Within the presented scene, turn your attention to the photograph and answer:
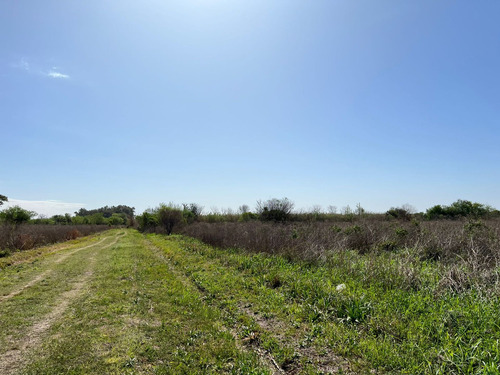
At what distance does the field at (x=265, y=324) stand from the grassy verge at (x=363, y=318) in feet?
0.08

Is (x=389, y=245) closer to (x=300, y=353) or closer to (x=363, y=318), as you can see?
(x=363, y=318)

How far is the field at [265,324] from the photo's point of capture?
390 centimetres

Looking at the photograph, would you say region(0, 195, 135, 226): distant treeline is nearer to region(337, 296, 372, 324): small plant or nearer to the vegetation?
the vegetation

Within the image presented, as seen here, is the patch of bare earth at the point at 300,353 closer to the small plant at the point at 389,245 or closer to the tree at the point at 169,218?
the small plant at the point at 389,245

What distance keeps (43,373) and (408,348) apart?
5707 millimetres

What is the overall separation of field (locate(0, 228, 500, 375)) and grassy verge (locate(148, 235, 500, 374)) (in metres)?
0.02

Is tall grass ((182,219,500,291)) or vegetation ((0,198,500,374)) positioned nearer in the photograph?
vegetation ((0,198,500,374))

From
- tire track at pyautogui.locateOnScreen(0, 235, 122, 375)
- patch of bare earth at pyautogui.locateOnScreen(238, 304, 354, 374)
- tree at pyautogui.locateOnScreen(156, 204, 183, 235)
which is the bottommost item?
tire track at pyautogui.locateOnScreen(0, 235, 122, 375)

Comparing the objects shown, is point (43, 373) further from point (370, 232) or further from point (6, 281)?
point (370, 232)

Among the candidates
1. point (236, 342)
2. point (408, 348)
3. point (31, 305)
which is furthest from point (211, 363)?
point (31, 305)

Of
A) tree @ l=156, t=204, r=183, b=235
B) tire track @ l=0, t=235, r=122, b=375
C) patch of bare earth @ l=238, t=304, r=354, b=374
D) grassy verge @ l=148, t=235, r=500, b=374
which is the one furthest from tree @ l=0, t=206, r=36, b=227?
patch of bare earth @ l=238, t=304, r=354, b=374

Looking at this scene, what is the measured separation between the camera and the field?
153 inches

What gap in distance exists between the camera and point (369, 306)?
5.43 m

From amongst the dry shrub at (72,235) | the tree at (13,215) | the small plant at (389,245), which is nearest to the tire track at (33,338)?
the small plant at (389,245)
